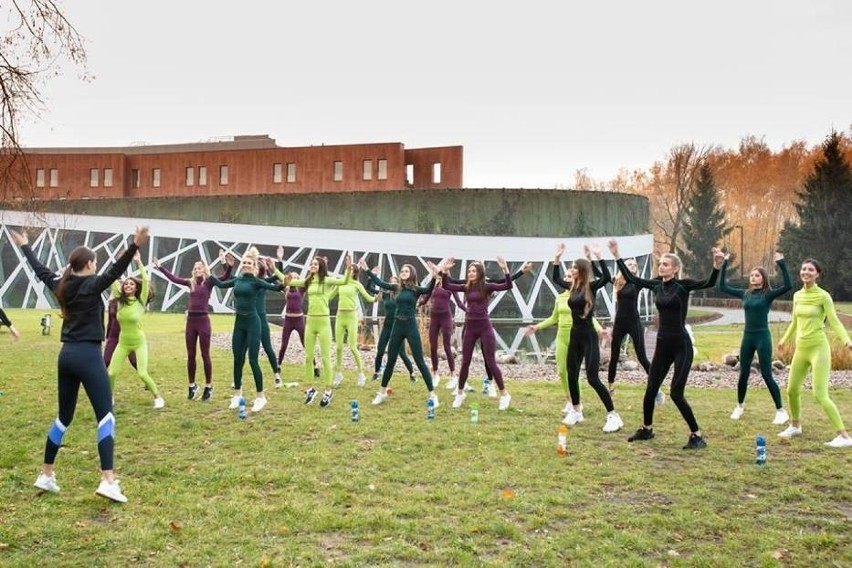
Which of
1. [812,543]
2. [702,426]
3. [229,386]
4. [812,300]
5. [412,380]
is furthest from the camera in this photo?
[412,380]

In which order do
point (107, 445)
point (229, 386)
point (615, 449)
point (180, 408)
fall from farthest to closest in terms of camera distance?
point (229, 386) < point (180, 408) < point (615, 449) < point (107, 445)

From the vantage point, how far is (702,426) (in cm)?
935

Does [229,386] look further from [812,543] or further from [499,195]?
[499,195]

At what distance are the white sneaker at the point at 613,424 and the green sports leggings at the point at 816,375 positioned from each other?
6.84 feet

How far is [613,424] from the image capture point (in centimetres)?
896

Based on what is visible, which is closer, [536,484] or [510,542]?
[510,542]

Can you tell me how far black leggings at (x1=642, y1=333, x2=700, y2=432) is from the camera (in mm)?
7852

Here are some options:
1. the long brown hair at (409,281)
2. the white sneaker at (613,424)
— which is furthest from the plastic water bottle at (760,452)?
the long brown hair at (409,281)

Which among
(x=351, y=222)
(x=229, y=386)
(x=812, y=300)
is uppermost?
(x=351, y=222)

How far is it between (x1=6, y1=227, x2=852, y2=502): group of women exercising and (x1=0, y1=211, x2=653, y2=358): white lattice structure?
2465cm

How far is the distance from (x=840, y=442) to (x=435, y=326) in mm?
6048

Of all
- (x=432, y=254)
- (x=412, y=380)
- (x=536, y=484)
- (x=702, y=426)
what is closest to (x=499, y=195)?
(x=432, y=254)

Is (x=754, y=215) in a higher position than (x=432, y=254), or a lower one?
higher

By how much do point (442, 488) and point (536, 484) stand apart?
2.98 ft
